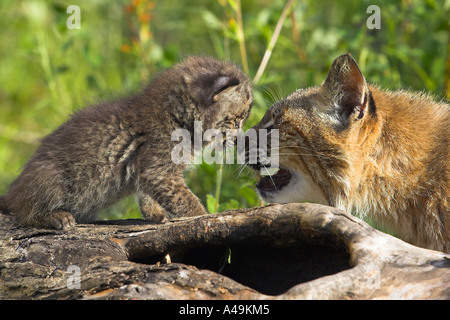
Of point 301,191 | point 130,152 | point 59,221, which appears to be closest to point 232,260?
point 301,191

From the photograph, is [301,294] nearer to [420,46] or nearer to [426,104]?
[426,104]

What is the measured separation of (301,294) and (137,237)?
123 cm

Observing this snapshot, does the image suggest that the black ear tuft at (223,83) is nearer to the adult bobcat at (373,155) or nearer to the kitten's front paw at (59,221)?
the adult bobcat at (373,155)

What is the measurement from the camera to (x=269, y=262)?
3098 millimetres

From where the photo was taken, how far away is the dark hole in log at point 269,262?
2.90 metres

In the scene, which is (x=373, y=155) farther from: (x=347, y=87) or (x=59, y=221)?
(x=59, y=221)

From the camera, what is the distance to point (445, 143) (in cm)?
341

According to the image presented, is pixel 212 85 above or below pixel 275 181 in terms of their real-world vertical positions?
above

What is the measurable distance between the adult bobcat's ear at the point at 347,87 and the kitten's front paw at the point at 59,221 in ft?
6.08

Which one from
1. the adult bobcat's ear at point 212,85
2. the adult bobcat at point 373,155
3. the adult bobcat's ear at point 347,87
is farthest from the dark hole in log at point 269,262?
the adult bobcat's ear at point 212,85

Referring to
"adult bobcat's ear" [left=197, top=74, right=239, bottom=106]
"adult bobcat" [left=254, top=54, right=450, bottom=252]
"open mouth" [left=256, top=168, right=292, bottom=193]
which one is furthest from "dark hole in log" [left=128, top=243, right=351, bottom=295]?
"adult bobcat's ear" [left=197, top=74, right=239, bottom=106]

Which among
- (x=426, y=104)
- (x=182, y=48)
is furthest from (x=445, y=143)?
(x=182, y=48)

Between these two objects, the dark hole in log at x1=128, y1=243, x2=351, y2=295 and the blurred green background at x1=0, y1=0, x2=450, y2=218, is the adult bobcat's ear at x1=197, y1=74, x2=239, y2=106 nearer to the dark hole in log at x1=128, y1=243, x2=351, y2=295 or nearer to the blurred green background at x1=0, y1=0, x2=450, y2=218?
the blurred green background at x1=0, y1=0, x2=450, y2=218

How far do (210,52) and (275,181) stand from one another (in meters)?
2.82
